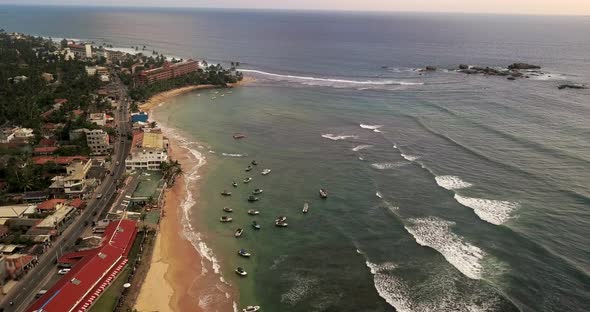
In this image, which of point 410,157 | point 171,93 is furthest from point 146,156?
point 171,93

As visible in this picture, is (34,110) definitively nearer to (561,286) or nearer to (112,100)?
(112,100)

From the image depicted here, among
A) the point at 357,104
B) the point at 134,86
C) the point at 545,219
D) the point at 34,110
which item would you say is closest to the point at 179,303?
the point at 545,219

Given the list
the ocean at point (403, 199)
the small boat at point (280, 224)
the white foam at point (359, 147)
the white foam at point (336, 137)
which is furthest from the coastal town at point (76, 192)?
the white foam at point (359, 147)

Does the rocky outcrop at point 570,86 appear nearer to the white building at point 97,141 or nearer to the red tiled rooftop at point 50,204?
the white building at point 97,141

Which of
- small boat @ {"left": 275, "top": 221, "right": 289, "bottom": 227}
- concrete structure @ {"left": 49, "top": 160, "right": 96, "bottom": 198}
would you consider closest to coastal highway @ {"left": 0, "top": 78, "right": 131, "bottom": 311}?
concrete structure @ {"left": 49, "top": 160, "right": 96, "bottom": 198}

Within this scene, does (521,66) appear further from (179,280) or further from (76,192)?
(76,192)
